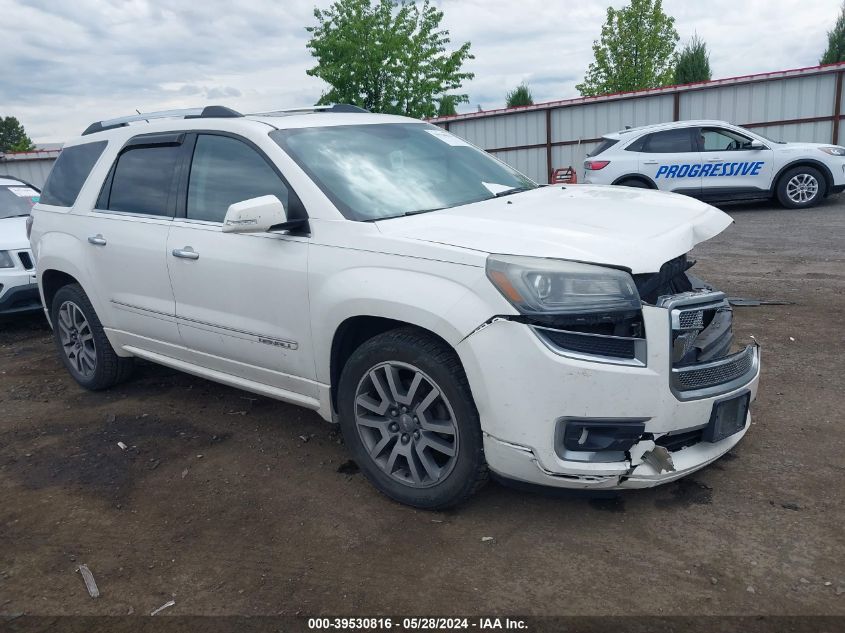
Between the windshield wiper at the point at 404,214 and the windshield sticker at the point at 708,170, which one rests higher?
the windshield wiper at the point at 404,214

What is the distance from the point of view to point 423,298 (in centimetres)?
286

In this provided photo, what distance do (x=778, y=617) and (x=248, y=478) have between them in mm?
2451

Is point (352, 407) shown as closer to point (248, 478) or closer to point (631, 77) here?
point (248, 478)

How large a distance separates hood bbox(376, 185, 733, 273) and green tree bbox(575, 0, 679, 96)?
1075 inches

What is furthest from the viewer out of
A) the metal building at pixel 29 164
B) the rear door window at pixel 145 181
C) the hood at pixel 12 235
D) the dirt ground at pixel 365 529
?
the metal building at pixel 29 164

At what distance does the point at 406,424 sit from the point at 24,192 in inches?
286

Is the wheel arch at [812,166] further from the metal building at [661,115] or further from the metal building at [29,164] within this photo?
the metal building at [29,164]

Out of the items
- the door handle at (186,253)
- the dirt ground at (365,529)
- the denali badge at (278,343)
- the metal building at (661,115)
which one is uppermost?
the metal building at (661,115)

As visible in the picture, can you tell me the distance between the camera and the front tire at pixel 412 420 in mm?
2881

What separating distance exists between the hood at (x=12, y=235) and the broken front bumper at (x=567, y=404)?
6.00m

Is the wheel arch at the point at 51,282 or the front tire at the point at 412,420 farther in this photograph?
the wheel arch at the point at 51,282

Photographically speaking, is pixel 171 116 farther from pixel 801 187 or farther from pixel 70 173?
pixel 801 187

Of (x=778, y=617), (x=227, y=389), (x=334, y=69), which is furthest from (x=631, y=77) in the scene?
(x=778, y=617)

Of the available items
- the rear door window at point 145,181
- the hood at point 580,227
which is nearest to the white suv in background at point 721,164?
the hood at point 580,227
